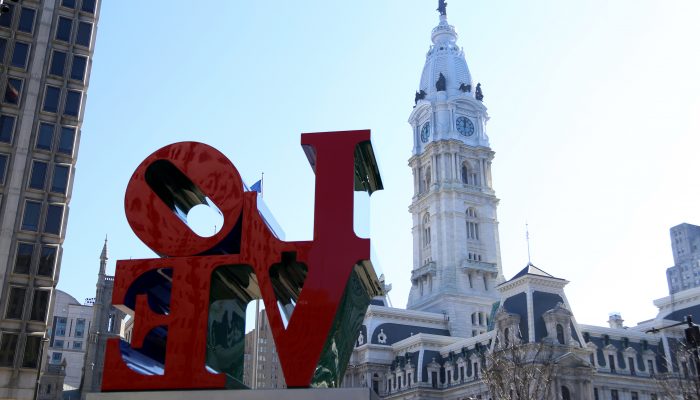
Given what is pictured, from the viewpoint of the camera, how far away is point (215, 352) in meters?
25.2

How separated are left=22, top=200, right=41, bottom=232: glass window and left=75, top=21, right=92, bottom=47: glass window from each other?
13.2m

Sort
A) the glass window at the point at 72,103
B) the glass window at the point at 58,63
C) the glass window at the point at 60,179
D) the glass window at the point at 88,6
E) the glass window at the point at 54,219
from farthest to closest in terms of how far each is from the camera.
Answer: the glass window at the point at 88,6, the glass window at the point at 58,63, the glass window at the point at 72,103, the glass window at the point at 60,179, the glass window at the point at 54,219

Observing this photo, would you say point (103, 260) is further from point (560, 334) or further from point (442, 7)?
point (442, 7)

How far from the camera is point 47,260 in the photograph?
51938mm

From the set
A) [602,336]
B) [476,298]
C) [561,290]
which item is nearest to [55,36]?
[561,290]

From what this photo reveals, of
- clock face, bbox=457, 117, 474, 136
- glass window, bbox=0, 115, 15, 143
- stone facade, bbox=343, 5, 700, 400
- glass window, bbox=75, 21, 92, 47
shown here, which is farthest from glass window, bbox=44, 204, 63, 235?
clock face, bbox=457, 117, 474, 136

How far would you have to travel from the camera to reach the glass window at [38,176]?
53.2 meters

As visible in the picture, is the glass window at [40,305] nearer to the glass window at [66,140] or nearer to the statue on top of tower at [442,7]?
the glass window at [66,140]

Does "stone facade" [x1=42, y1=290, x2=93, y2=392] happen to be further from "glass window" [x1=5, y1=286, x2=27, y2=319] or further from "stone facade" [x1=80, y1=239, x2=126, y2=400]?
"glass window" [x1=5, y1=286, x2=27, y2=319]

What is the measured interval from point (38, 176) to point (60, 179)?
1.43m

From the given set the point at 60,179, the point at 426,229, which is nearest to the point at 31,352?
the point at 60,179

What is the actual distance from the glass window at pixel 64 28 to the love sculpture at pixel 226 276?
3650 centimetres

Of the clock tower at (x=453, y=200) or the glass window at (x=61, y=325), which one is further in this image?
the glass window at (x=61, y=325)

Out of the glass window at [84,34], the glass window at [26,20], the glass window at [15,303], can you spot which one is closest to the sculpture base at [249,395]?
the glass window at [15,303]
